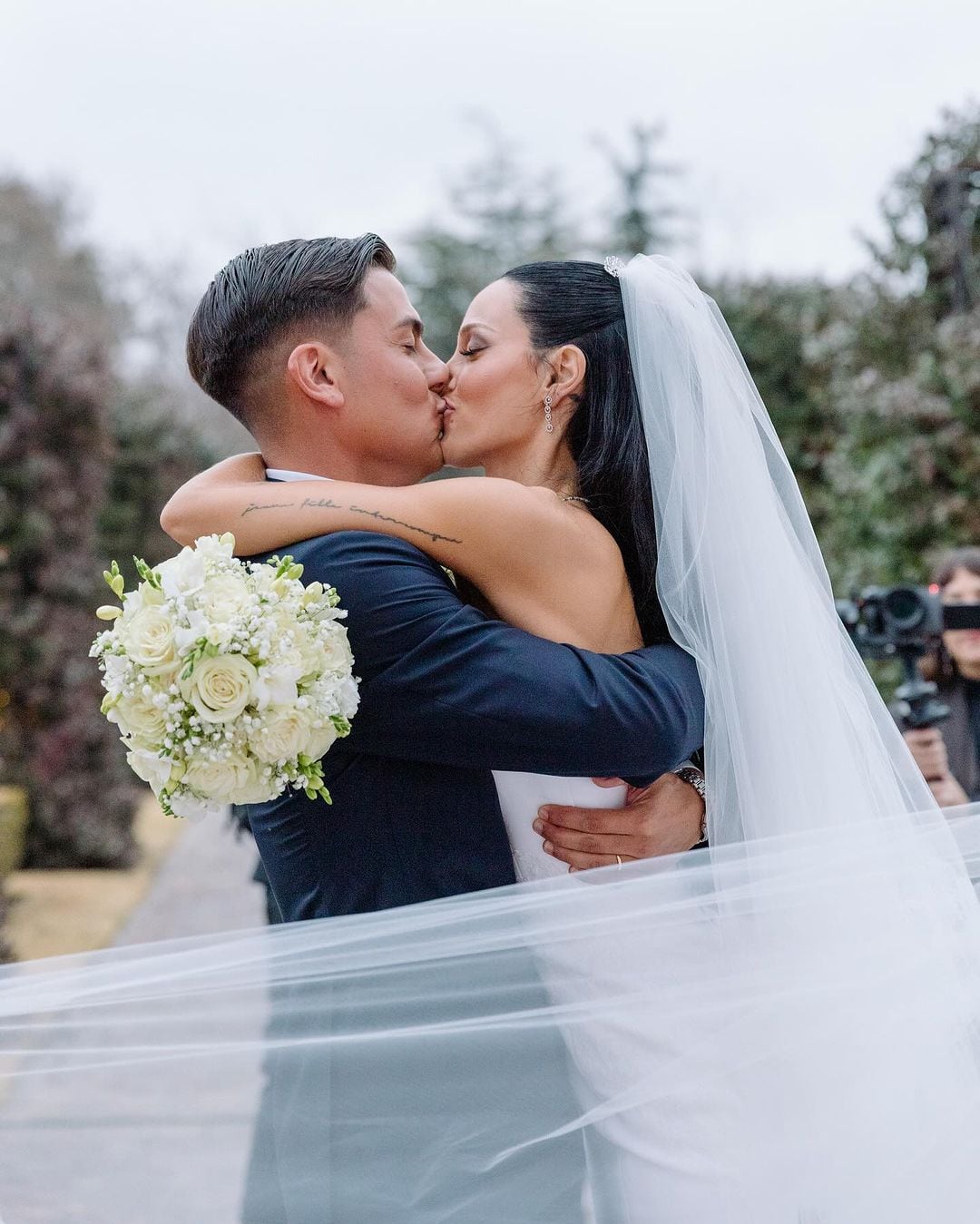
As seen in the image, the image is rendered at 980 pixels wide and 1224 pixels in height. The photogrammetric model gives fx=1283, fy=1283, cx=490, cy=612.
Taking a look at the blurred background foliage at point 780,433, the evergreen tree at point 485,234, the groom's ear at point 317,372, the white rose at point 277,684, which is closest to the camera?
the white rose at point 277,684

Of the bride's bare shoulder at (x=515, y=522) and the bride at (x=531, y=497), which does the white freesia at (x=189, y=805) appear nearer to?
the bride at (x=531, y=497)

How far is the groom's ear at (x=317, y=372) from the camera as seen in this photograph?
219cm

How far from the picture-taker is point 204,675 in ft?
5.87

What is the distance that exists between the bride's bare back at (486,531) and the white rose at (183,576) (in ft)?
0.72

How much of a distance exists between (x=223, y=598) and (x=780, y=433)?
11.1 meters

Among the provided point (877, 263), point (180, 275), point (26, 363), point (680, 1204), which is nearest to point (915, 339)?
point (877, 263)

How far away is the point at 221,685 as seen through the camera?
1.79 metres

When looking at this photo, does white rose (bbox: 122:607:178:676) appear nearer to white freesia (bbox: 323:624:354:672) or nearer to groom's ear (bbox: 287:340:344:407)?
white freesia (bbox: 323:624:354:672)

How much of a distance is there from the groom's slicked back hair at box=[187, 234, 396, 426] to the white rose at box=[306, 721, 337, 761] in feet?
2.26

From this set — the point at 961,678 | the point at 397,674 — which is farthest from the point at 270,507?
the point at 961,678

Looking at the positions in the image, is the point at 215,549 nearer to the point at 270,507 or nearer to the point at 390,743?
the point at 270,507

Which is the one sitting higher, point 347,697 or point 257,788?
point 347,697

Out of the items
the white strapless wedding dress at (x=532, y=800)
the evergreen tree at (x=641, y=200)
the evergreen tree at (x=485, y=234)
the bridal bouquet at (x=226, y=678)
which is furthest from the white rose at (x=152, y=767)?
the evergreen tree at (x=641, y=200)

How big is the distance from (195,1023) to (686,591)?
1.05 metres
